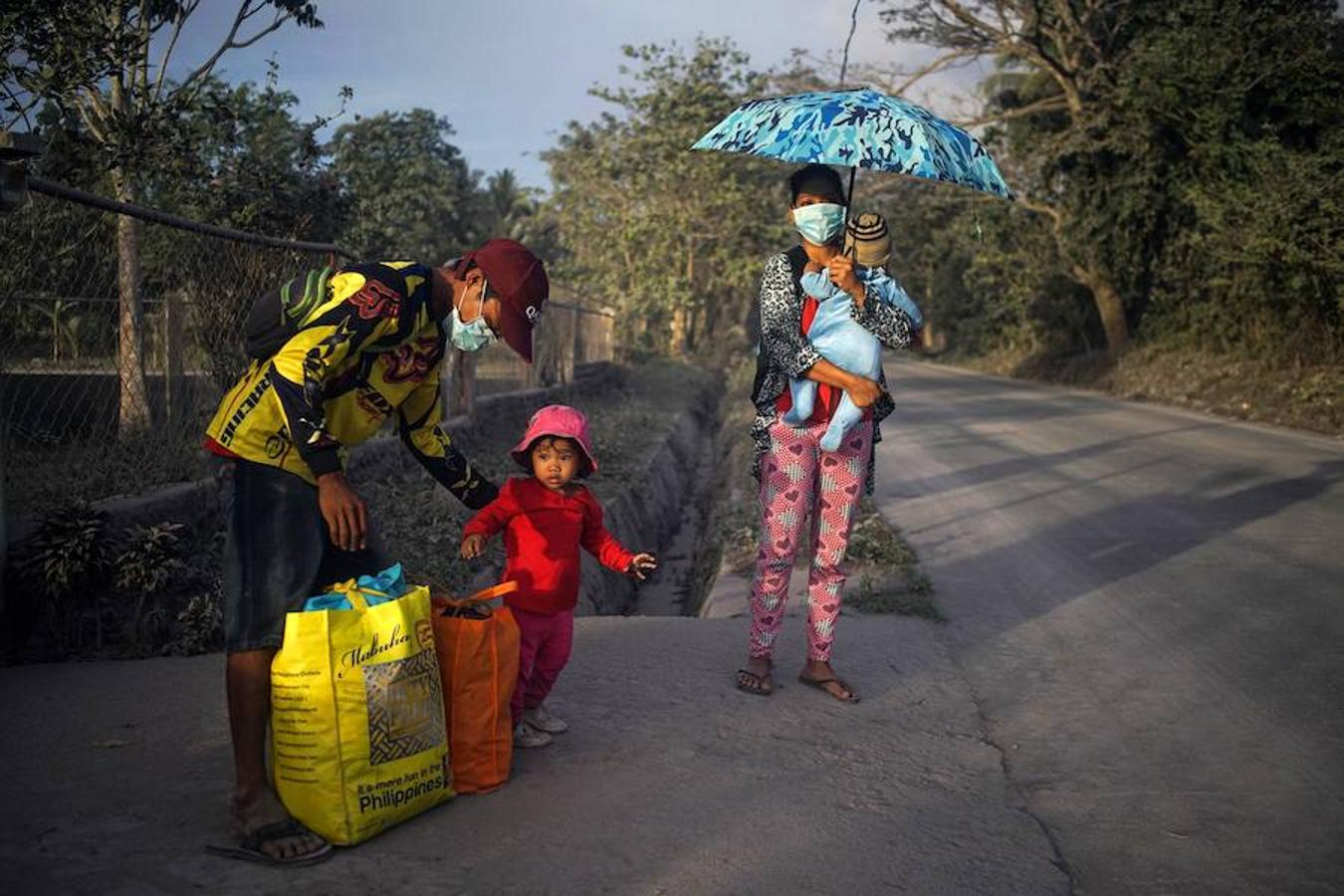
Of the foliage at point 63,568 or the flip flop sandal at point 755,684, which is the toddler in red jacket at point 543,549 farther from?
the foliage at point 63,568

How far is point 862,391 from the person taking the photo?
420 cm

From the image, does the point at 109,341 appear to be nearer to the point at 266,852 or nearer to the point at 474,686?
the point at 474,686

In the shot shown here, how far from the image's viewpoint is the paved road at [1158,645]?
3.29m

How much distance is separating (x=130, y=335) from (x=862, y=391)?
4.36 metres

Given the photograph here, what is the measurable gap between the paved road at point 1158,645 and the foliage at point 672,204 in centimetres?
2153

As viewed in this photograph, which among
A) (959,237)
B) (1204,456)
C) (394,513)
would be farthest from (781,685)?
(959,237)

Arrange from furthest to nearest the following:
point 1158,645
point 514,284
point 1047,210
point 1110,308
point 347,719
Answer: point 1110,308
point 1047,210
point 1158,645
point 514,284
point 347,719

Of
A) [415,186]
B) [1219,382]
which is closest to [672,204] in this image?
[415,186]

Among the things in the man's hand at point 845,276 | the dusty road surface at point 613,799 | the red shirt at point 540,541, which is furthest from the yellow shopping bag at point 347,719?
the man's hand at point 845,276

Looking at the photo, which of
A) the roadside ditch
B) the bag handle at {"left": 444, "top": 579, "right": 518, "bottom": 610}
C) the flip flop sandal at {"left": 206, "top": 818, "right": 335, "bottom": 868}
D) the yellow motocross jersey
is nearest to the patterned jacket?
the bag handle at {"left": 444, "top": 579, "right": 518, "bottom": 610}

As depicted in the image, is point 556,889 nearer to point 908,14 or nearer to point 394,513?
point 394,513

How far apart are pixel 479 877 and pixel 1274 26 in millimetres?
20748

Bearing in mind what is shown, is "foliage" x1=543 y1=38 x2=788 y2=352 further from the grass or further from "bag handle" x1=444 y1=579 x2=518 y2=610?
"bag handle" x1=444 y1=579 x2=518 y2=610

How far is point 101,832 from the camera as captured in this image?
Answer: 298 centimetres
